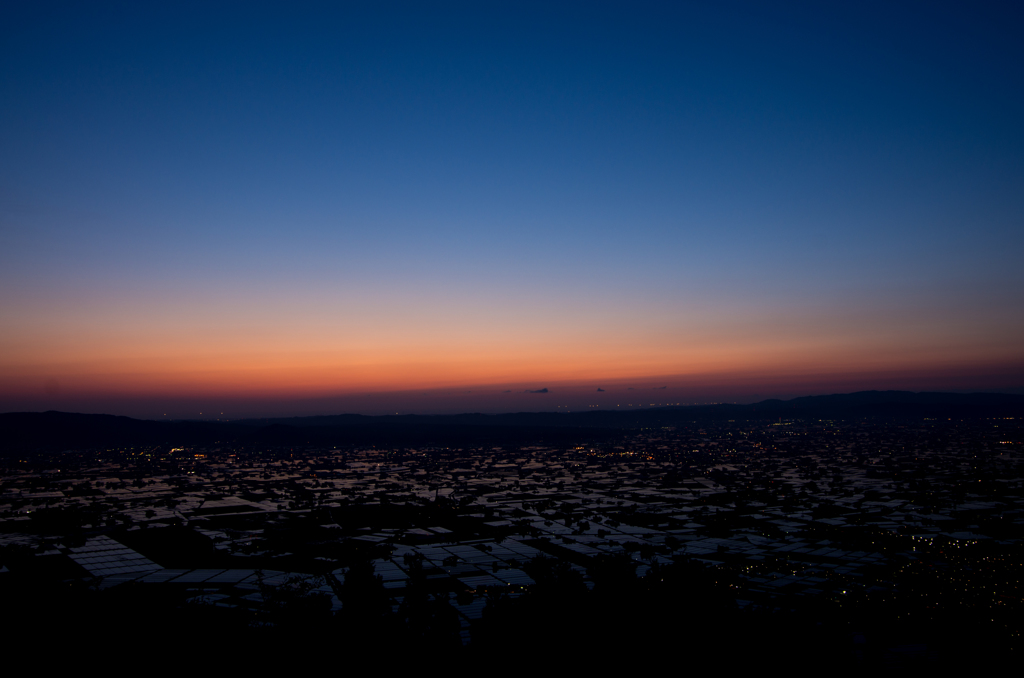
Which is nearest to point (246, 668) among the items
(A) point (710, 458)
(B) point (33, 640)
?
(B) point (33, 640)

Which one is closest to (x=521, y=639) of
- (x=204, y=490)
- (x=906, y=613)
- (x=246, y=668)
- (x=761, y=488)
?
(x=246, y=668)

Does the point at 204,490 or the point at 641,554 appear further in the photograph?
the point at 204,490

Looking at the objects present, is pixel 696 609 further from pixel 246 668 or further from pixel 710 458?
pixel 710 458

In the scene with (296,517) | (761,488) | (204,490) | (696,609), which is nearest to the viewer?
(696,609)

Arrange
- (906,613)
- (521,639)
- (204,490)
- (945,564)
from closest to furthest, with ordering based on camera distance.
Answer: (521,639)
(906,613)
(945,564)
(204,490)

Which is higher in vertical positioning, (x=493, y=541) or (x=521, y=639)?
(x=521, y=639)

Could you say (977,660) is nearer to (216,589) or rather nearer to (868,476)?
(216,589)
